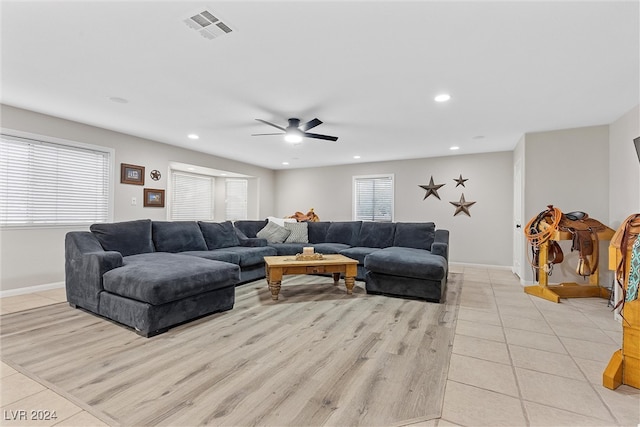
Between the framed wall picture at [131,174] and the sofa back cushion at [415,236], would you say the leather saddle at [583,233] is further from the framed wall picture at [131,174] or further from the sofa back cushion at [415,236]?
the framed wall picture at [131,174]

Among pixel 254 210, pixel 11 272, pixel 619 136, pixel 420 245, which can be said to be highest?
pixel 619 136

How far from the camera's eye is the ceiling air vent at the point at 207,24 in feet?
6.14

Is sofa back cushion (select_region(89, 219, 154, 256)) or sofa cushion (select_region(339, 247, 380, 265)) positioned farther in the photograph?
sofa cushion (select_region(339, 247, 380, 265))

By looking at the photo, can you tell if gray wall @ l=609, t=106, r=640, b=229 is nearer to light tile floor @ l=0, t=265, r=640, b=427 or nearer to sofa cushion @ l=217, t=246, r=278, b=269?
light tile floor @ l=0, t=265, r=640, b=427

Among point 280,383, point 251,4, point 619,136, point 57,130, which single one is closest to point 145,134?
point 57,130

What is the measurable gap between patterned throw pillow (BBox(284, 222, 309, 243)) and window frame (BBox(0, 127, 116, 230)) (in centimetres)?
295

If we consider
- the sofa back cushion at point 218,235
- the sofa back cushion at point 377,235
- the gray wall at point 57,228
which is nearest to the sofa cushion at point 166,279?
the sofa back cushion at point 218,235

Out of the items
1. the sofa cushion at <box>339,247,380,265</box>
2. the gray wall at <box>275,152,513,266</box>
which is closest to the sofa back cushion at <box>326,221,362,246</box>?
the sofa cushion at <box>339,247,380,265</box>

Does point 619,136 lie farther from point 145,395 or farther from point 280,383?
point 145,395

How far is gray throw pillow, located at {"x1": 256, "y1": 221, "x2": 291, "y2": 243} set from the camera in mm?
5562

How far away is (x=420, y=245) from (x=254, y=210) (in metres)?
4.69

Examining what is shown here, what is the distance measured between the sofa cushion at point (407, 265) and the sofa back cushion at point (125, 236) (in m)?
2.98

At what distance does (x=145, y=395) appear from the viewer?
5.34ft

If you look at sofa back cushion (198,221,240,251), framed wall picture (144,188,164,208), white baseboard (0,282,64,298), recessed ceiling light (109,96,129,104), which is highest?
recessed ceiling light (109,96,129,104)
